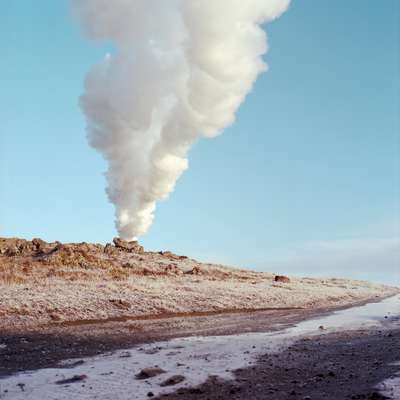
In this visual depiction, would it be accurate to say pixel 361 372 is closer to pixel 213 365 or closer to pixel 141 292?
pixel 213 365

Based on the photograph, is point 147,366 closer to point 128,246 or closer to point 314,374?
point 314,374

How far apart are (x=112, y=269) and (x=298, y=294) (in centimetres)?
1947

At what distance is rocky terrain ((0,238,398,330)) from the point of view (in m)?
36.2

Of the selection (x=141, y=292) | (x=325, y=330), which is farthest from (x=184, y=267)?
(x=325, y=330)

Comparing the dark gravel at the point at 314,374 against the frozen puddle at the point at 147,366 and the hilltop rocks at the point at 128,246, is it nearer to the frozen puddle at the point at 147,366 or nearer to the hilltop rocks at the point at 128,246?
the frozen puddle at the point at 147,366

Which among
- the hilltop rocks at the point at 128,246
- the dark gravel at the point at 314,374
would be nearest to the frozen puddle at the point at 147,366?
the dark gravel at the point at 314,374

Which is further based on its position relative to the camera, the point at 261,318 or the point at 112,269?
the point at 112,269

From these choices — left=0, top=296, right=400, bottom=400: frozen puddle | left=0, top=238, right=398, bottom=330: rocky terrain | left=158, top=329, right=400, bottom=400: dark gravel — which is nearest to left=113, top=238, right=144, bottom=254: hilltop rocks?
left=0, top=238, right=398, bottom=330: rocky terrain

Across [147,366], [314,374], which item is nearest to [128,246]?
[147,366]

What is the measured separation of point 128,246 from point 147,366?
54.9 m

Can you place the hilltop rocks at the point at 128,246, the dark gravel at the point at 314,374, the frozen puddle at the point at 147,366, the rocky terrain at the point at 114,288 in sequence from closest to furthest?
1. the dark gravel at the point at 314,374
2. the frozen puddle at the point at 147,366
3. the rocky terrain at the point at 114,288
4. the hilltop rocks at the point at 128,246

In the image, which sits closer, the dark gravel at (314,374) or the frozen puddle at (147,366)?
the dark gravel at (314,374)

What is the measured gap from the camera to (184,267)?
68.9 m

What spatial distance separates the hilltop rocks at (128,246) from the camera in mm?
72812
